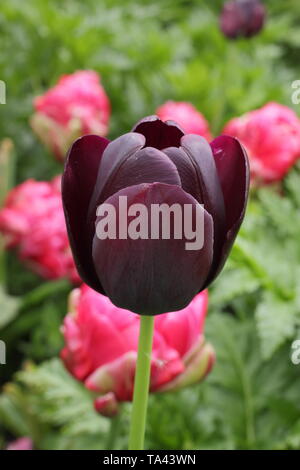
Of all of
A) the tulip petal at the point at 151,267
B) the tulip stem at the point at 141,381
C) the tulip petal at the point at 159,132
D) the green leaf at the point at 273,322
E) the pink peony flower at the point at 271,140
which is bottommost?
the tulip stem at the point at 141,381

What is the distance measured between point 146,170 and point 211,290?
1.78ft

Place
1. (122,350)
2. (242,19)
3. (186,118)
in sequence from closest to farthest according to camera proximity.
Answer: (122,350), (186,118), (242,19)

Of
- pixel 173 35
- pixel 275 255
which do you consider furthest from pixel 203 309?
pixel 173 35

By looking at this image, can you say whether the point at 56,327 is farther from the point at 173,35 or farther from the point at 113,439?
the point at 173,35

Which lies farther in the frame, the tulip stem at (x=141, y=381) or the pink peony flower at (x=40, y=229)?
the pink peony flower at (x=40, y=229)

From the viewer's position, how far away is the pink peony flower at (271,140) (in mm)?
944

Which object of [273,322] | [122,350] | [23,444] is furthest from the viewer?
[23,444]

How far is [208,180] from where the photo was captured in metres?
0.44

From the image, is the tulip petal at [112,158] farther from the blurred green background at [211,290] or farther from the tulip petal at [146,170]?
the blurred green background at [211,290]

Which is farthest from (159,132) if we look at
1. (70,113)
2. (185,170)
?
(70,113)

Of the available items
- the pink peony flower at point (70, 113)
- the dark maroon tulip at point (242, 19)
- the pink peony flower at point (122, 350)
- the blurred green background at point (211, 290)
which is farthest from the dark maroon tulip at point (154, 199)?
the dark maroon tulip at point (242, 19)

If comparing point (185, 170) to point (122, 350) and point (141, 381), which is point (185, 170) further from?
point (122, 350)

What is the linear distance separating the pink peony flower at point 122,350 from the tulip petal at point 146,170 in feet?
0.70
